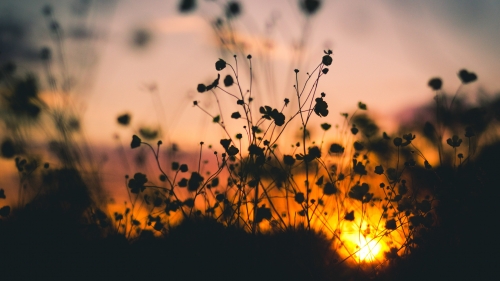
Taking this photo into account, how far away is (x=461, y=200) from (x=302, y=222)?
4.94 feet

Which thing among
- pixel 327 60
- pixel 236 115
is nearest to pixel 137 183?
pixel 236 115

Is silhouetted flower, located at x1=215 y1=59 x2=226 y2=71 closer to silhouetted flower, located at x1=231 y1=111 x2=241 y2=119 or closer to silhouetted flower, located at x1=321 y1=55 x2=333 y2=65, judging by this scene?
silhouetted flower, located at x1=231 y1=111 x2=241 y2=119

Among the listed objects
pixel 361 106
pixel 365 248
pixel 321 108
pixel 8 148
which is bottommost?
pixel 365 248

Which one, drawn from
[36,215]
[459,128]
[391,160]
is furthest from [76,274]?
[459,128]

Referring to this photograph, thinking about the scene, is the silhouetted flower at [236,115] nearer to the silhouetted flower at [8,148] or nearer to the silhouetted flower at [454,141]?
the silhouetted flower at [454,141]

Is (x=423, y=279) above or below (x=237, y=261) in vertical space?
below

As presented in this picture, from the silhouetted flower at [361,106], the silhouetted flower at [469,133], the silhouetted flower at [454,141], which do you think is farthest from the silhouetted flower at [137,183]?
the silhouetted flower at [469,133]

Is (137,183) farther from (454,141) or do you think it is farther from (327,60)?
(454,141)

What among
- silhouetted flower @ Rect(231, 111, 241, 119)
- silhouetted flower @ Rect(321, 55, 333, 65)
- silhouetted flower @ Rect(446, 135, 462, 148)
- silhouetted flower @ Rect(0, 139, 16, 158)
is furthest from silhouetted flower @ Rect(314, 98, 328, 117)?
silhouetted flower @ Rect(0, 139, 16, 158)

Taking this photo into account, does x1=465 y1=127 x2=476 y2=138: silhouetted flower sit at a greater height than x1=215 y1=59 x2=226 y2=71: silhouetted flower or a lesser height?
lesser

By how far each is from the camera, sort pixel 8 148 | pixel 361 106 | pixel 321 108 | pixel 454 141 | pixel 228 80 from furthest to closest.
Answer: pixel 8 148 < pixel 361 106 < pixel 454 141 < pixel 228 80 < pixel 321 108

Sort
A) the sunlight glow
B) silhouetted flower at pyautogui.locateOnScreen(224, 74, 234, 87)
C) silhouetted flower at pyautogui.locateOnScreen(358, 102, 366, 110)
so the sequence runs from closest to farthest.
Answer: silhouetted flower at pyautogui.locateOnScreen(224, 74, 234, 87) < the sunlight glow < silhouetted flower at pyautogui.locateOnScreen(358, 102, 366, 110)

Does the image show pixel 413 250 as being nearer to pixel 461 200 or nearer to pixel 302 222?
pixel 461 200

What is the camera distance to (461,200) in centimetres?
392
